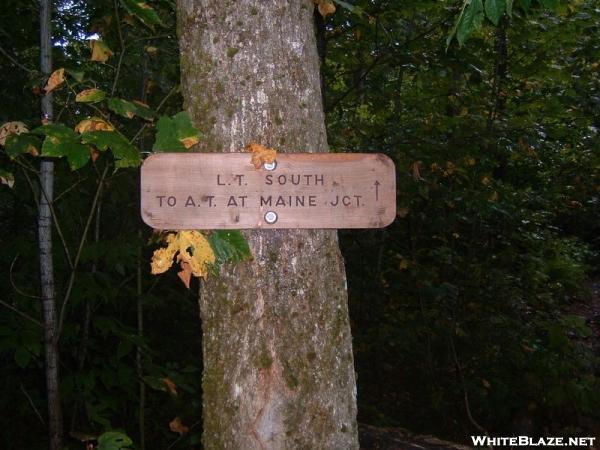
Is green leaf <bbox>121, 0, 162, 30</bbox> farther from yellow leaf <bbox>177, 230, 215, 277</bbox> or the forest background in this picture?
the forest background

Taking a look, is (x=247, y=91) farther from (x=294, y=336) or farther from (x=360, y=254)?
(x=360, y=254)

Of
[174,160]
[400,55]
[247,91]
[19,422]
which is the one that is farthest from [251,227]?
[19,422]

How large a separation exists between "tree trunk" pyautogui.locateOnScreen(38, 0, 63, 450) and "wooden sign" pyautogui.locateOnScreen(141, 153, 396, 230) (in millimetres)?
1072

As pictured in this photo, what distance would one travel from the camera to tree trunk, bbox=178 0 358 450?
154 centimetres

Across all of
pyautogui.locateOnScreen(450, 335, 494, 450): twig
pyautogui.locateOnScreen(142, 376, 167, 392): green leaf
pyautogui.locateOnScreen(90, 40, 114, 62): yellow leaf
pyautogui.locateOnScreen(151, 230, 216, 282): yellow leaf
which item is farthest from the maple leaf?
pyautogui.locateOnScreen(450, 335, 494, 450): twig

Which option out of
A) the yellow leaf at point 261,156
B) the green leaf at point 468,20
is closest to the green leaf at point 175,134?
the yellow leaf at point 261,156

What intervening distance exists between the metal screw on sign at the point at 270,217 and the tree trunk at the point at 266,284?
53 mm

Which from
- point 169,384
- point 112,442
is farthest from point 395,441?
point 112,442

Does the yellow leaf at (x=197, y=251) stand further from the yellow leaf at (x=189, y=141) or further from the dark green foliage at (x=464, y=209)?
the dark green foliage at (x=464, y=209)

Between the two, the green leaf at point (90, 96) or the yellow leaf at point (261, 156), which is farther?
the green leaf at point (90, 96)

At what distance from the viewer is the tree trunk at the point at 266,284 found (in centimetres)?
154

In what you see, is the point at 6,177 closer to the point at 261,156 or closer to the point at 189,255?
the point at 189,255

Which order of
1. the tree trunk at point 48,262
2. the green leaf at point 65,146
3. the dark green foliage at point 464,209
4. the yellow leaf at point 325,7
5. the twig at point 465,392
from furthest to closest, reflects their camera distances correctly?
the twig at point 465,392 → the dark green foliage at point 464,209 → the tree trunk at point 48,262 → the yellow leaf at point 325,7 → the green leaf at point 65,146

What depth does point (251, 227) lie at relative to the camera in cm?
151
